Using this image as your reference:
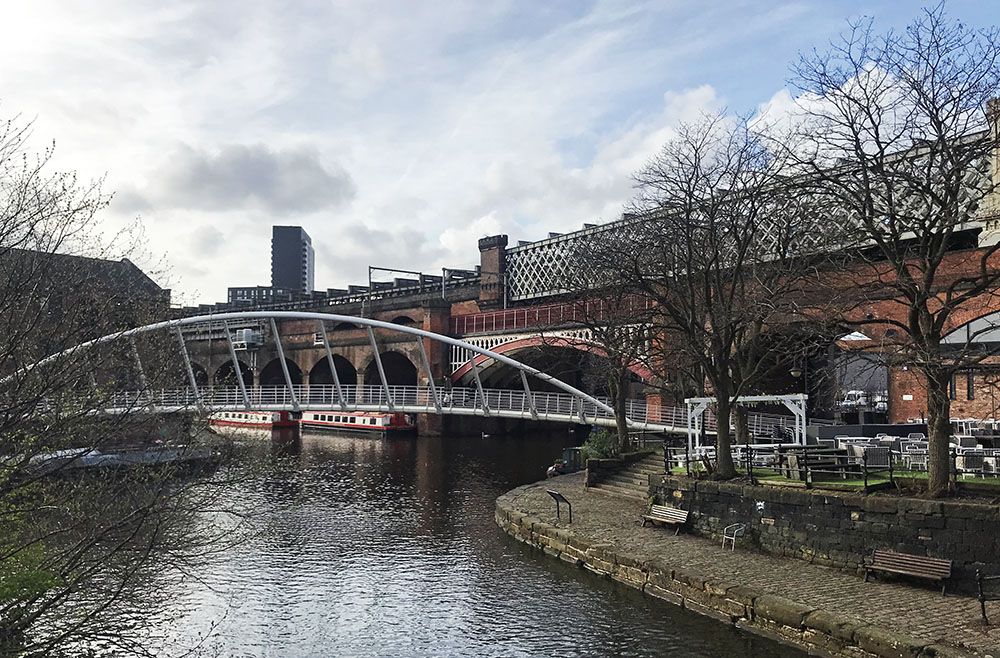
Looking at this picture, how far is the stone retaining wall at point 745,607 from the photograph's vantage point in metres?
11.3

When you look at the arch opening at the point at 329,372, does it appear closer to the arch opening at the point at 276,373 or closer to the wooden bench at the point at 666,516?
the arch opening at the point at 276,373

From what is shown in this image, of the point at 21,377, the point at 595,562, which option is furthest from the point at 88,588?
the point at 595,562

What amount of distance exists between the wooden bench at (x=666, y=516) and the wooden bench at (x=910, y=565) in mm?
4869

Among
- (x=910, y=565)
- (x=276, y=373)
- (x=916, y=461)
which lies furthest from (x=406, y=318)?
(x=910, y=565)

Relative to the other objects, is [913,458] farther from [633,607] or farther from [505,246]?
[505,246]

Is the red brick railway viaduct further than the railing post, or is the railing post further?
the red brick railway viaduct

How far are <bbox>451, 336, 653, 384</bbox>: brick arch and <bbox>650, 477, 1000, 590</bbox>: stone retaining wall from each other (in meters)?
11.3

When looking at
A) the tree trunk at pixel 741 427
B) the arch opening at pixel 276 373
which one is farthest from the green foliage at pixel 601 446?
the arch opening at pixel 276 373

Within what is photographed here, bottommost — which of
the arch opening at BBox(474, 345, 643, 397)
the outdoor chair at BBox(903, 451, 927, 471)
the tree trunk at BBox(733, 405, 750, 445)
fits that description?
the outdoor chair at BBox(903, 451, 927, 471)

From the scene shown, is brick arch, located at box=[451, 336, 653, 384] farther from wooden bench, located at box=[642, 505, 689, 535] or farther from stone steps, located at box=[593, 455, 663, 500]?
wooden bench, located at box=[642, 505, 689, 535]

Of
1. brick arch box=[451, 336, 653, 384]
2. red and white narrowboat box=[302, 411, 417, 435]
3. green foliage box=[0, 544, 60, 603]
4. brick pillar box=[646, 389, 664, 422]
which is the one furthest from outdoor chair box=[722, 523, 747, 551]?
red and white narrowboat box=[302, 411, 417, 435]

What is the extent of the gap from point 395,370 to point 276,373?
13.9 meters

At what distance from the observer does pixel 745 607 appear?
13.5 meters

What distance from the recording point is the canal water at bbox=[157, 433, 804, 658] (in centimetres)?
1316
